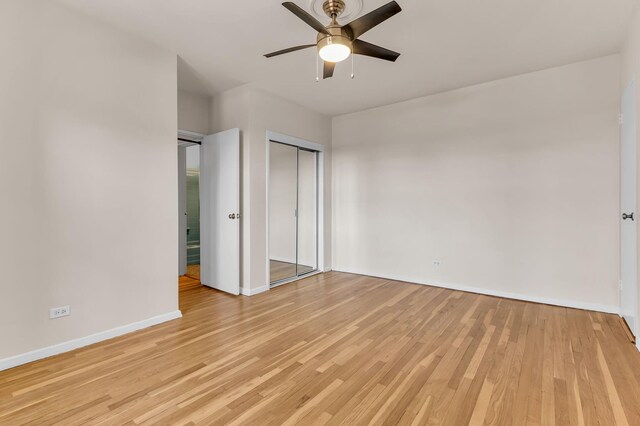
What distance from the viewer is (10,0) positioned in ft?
7.67

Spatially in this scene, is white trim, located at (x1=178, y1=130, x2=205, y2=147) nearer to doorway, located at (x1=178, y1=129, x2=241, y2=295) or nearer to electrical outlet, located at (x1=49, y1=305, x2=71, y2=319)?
doorway, located at (x1=178, y1=129, x2=241, y2=295)

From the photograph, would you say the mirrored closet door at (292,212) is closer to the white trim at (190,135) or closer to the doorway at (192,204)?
the white trim at (190,135)

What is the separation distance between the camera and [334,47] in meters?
2.22

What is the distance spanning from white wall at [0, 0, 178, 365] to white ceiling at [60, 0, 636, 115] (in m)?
0.38

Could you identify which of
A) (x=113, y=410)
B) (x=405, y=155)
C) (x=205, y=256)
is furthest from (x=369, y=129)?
(x=113, y=410)

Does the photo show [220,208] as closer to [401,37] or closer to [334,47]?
[334,47]

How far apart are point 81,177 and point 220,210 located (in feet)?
6.23

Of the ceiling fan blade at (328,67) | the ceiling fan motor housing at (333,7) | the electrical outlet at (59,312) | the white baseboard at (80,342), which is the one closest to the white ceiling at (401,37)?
the ceiling fan motor housing at (333,7)

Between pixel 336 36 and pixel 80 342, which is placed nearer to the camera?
pixel 336 36

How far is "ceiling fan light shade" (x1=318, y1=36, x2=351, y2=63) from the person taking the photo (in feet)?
7.21

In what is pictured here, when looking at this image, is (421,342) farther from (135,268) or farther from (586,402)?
(135,268)

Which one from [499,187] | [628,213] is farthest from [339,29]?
[628,213]

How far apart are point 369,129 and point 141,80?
3.51 metres

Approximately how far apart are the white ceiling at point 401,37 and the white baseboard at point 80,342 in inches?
113
